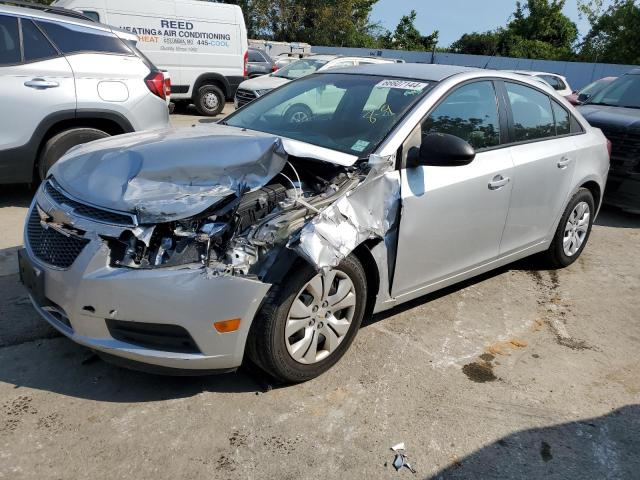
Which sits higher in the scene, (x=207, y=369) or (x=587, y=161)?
(x=587, y=161)

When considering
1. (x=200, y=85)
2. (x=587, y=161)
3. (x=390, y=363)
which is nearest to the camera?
(x=390, y=363)

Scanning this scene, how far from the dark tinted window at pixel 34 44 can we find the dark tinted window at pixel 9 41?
0.22 feet

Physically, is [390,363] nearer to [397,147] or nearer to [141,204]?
[397,147]

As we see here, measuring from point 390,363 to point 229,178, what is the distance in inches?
57.9

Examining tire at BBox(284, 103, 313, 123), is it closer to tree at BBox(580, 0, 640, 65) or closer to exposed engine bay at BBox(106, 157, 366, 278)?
exposed engine bay at BBox(106, 157, 366, 278)

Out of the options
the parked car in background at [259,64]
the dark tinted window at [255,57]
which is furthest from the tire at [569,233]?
the dark tinted window at [255,57]

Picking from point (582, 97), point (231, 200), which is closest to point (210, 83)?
point (582, 97)

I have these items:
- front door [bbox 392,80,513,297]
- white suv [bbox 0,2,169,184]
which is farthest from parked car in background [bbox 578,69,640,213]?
white suv [bbox 0,2,169,184]

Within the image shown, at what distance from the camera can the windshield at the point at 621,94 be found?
7.50 metres

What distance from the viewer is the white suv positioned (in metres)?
5.08

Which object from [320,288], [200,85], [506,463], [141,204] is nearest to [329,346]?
[320,288]

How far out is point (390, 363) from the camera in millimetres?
3283

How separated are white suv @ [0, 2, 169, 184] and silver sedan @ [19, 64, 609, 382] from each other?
82.5 inches

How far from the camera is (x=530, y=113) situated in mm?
4215
